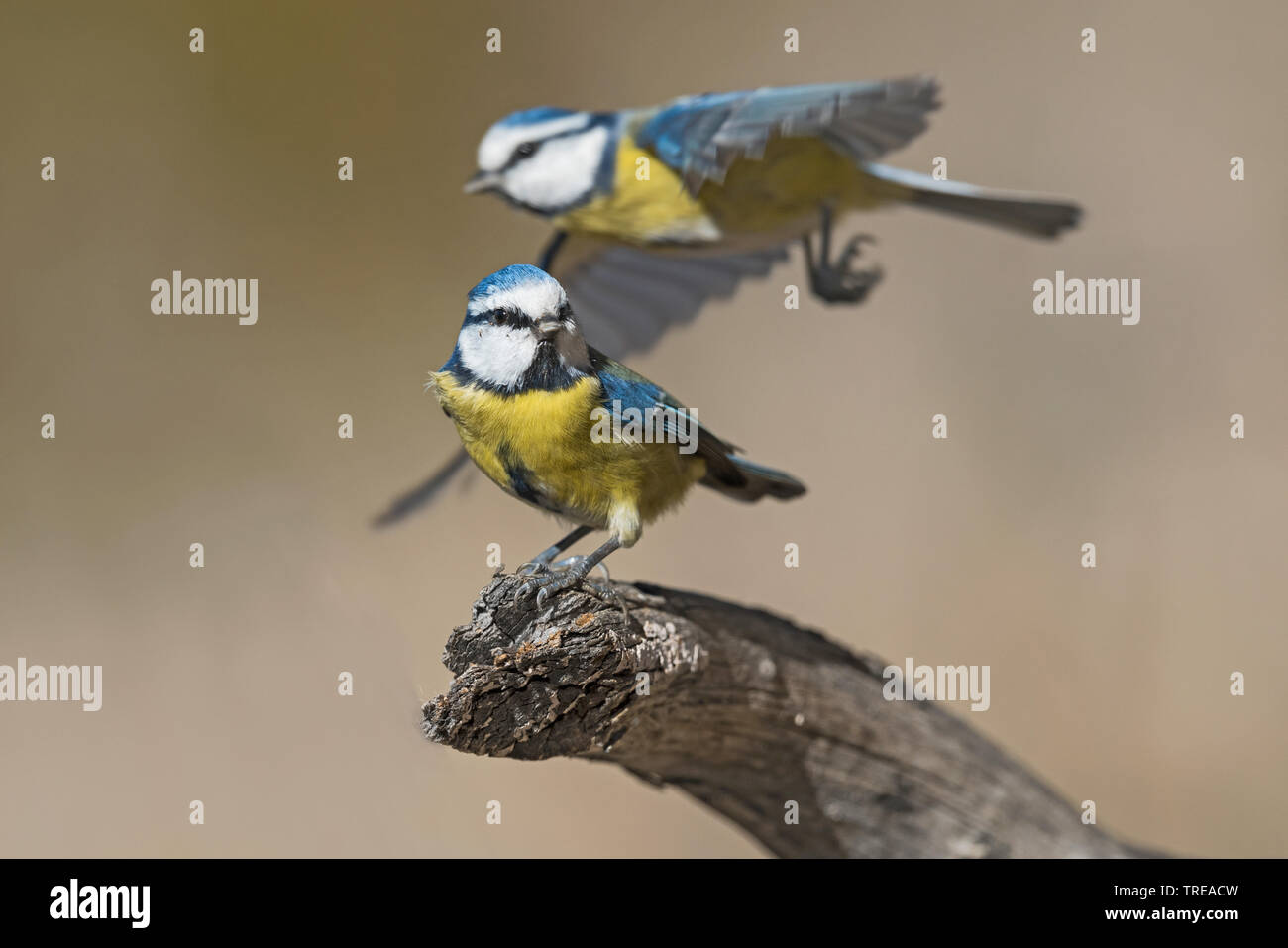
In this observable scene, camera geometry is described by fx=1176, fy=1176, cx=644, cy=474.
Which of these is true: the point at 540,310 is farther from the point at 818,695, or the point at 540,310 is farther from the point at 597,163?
the point at 818,695

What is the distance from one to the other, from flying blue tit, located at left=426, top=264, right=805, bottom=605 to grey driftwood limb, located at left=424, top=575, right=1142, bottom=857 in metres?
0.10

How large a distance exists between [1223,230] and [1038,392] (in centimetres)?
85

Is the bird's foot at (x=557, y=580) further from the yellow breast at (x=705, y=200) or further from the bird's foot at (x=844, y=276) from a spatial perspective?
the bird's foot at (x=844, y=276)

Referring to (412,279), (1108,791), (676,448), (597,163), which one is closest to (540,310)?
(676,448)

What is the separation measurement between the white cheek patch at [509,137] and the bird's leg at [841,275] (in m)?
0.63

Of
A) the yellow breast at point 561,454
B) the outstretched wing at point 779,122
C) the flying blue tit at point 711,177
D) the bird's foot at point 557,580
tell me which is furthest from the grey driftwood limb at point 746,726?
the outstretched wing at point 779,122

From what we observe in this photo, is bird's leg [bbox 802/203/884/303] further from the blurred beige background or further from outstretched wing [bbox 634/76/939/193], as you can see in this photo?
the blurred beige background

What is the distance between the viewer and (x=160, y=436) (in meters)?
4.13

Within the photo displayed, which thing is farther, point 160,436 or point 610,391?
point 160,436

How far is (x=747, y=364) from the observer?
4328 mm

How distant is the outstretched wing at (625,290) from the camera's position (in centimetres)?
270

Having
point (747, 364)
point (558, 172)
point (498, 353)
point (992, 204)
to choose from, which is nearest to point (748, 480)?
point (498, 353)

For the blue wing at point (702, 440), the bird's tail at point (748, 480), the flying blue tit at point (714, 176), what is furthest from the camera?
the flying blue tit at point (714, 176)

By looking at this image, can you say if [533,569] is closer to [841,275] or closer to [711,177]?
[711,177]
